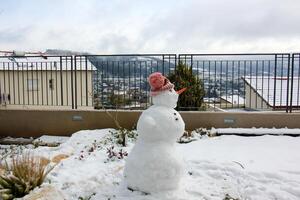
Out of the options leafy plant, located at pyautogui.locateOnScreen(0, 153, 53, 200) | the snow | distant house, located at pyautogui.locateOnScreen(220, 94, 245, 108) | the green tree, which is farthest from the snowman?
distant house, located at pyautogui.locateOnScreen(220, 94, 245, 108)

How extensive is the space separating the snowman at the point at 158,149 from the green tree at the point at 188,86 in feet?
13.6

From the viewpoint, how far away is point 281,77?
826cm

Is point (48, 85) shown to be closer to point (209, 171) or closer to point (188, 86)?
point (188, 86)

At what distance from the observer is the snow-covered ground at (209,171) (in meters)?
4.28

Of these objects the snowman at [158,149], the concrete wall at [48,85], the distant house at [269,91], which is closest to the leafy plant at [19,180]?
the snowman at [158,149]

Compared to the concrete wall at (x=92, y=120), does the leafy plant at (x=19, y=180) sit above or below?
below

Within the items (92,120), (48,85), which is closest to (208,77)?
(92,120)

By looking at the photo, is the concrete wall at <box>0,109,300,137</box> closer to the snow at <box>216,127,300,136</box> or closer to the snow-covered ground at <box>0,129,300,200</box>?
the snow at <box>216,127,300,136</box>

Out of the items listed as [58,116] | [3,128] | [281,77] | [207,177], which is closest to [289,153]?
[207,177]

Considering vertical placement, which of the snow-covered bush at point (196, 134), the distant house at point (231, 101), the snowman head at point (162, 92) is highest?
the snowman head at point (162, 92)

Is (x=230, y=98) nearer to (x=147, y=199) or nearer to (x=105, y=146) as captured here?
(x=105, y=146)

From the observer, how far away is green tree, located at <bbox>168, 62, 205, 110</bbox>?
8.27 m

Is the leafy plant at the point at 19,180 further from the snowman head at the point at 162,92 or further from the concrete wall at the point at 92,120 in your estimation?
the concrete wall at the point at 92,120

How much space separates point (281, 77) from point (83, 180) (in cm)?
554
